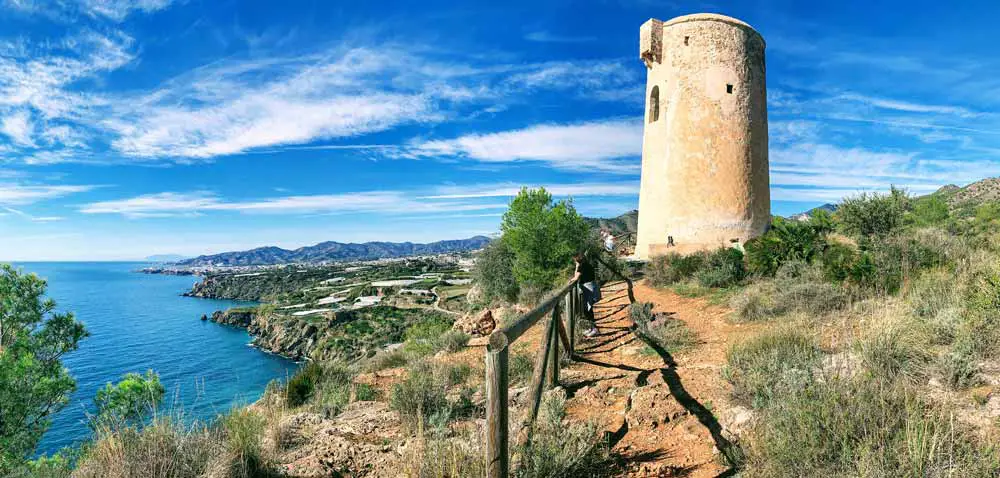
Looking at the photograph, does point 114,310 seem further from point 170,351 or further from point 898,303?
point 898,303

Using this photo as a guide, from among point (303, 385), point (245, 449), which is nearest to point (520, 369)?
point (303, 385)

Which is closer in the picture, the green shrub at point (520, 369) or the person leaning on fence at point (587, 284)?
the green shrub at point (520, 369)

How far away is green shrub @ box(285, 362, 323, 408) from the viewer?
23.9 feet

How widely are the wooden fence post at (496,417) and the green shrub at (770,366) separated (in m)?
2.21

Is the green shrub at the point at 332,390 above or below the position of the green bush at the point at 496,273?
below

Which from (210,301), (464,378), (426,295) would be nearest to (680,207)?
(464,378)

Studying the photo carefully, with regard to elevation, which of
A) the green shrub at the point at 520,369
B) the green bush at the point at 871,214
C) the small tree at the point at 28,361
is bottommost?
the small tree at the point at 28,361

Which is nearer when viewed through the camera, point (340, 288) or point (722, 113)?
point (722, 113)

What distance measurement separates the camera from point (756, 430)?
3.60 m

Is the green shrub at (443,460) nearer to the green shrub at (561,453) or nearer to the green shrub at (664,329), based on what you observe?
the green shrub at (561,453)

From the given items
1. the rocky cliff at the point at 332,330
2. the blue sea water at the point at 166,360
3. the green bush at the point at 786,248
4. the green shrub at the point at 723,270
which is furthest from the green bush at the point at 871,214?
the rocky cliff at the point at 332,330

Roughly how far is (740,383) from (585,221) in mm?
16782

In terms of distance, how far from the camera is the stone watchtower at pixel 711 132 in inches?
691

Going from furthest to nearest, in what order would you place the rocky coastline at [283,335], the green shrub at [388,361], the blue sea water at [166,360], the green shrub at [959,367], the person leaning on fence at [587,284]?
the rocky coastline at [283,335] < the blue sea water at [166,360] < the green shrub at [388,361] < the person leaning on fence at [587,284] < the green shrub at [959,367]
